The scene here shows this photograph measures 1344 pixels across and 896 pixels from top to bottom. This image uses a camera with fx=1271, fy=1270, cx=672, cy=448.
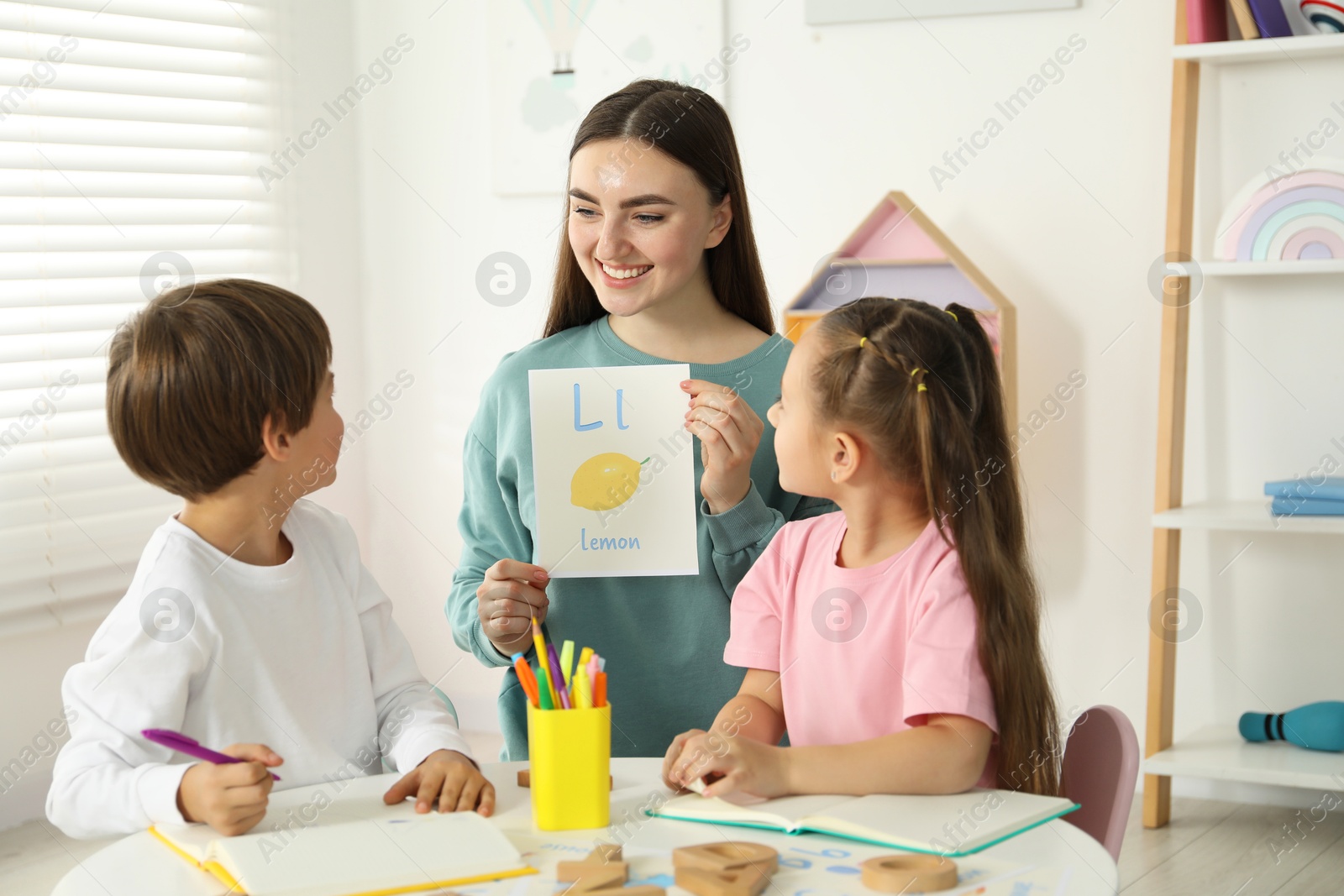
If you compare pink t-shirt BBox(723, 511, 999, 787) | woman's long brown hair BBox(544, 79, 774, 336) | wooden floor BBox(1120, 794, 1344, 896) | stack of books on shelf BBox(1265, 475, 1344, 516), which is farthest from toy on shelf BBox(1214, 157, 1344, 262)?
pink t-shirt BBox(723, 511, 999, 787)

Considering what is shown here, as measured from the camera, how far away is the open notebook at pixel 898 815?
974 mm

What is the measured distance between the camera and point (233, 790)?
100 centimetres

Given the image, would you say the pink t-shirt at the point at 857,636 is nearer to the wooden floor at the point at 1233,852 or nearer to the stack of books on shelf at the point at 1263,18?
the wooden floor at the point at 1233,852

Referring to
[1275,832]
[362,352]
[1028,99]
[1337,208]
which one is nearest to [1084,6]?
[1028,99]

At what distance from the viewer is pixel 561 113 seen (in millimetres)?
3445

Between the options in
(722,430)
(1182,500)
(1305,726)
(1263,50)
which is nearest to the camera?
(722,430)

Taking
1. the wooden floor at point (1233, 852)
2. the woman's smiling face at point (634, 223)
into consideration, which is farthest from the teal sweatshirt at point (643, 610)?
the wooden floor at point (1233, 852)

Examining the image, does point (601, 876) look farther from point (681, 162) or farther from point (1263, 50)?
point (1263, 50)

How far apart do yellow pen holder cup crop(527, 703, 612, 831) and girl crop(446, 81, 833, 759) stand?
37 centimetres

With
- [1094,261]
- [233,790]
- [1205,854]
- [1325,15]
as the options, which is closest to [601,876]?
[233,790]

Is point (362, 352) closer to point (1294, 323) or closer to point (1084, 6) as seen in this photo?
point (1084, 6)

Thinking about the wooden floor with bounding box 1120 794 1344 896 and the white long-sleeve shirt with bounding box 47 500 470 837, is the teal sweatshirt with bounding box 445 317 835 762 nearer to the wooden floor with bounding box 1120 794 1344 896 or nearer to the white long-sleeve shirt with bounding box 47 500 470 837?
the white long-sleeve shirt with bounding box 47 500 470 837

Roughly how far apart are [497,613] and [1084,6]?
2.20 metres

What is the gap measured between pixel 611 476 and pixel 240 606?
1.38 feet
